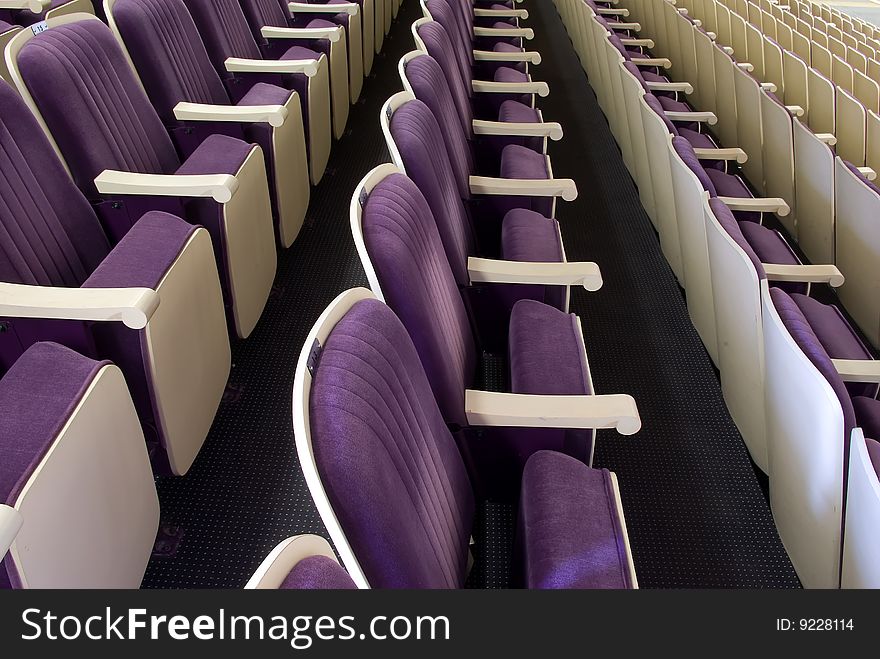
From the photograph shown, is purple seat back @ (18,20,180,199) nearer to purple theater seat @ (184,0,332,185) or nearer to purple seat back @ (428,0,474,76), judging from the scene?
purple theater seat @ (184,0,332,185)

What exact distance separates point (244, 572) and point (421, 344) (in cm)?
23

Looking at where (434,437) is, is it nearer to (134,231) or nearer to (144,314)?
(144,314)

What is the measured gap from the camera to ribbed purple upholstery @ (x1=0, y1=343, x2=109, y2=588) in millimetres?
336

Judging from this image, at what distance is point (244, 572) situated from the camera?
20.6 inches

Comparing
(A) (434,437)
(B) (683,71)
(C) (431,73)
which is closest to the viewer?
(A) (434,437)

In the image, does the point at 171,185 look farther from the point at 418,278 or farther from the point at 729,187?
the point at 729,187

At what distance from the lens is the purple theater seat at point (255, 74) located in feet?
3.04

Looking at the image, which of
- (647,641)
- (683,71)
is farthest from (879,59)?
(647,641)

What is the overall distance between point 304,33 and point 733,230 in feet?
2.40

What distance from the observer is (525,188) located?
77 centimetres

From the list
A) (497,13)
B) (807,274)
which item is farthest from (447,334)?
(497,13)

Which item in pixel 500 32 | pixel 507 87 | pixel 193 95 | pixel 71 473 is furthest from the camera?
pixel 500 32

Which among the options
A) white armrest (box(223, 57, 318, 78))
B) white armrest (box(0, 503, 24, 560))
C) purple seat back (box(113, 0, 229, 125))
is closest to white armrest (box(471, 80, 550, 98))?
white armrest (box(223, 57, 318, 78))

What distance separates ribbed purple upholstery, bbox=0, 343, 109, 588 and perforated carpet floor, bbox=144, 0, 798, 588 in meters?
0.19
